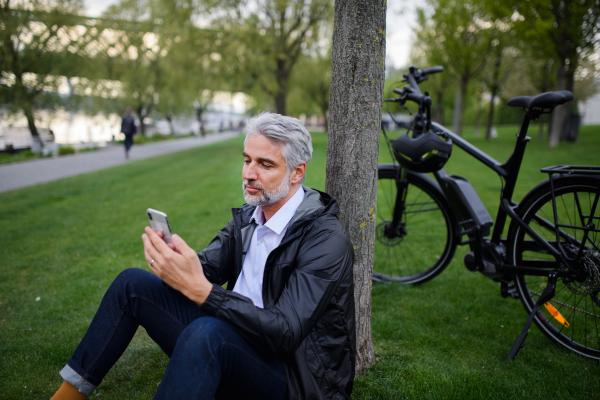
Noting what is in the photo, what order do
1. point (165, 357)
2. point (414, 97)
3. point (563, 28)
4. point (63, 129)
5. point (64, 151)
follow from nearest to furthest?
point (165, 357) → point (414, 97) → point (563, 28) → point (64, 151) → point (63, 129)

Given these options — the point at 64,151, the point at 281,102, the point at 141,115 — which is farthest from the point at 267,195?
the point at 141,115

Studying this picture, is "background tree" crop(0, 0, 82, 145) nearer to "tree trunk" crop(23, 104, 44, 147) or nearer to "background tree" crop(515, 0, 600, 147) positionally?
"tree trunk" crop(23, 104, 44, 147)

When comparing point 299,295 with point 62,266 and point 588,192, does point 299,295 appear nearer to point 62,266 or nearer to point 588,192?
point 588,192

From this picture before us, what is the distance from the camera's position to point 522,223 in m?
2.56

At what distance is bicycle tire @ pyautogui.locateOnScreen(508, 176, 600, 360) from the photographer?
7.61ft

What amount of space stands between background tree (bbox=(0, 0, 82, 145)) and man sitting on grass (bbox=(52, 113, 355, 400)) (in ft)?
72.7

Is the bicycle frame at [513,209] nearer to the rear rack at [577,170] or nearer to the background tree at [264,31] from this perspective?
the rear rack at [577,170]

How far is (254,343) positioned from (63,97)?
86.7ft

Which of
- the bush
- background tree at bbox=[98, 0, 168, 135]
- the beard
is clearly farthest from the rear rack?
background tree at bbox=[98, 0, 168, 135]

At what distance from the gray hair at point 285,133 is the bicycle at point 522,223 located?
130 cm

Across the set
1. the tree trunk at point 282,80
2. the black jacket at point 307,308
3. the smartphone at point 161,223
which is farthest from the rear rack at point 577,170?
the tree trunk at point 282,80

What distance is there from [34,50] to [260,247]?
23520 millimetres

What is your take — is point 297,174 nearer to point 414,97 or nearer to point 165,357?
point 414,97

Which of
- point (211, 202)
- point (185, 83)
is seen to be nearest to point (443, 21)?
point (185, 83)
